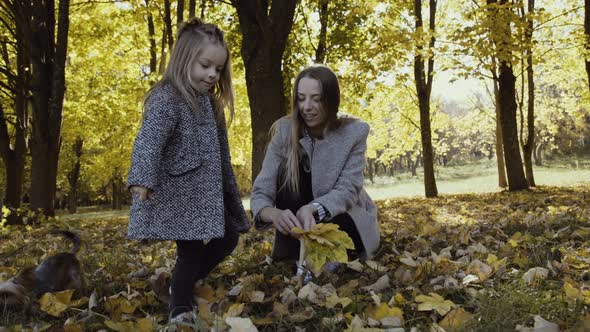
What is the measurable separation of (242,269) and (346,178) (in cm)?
93

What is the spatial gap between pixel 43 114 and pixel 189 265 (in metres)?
7.37

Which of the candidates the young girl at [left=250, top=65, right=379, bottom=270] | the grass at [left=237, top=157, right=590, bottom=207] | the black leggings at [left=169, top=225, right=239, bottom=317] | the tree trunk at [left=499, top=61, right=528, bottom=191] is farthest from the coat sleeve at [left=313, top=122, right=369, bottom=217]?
the grass at [left=237, top=157, right=590, bottom=207]

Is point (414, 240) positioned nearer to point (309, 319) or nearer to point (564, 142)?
point (309, 319)

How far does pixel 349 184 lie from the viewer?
10.3 feet

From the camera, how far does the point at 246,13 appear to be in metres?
7.19

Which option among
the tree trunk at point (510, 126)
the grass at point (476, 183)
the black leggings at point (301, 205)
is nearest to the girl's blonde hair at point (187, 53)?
the black leggings at point (301, 205)

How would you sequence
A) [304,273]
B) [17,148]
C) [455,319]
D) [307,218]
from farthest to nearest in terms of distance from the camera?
[17,148], [304,273], [307,218], [455,319]

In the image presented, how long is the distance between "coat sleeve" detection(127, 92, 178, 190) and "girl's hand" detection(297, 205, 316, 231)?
0.79 metres

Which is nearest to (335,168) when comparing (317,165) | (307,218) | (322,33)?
(317,165)

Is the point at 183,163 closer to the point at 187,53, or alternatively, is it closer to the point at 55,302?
the point at 187,53

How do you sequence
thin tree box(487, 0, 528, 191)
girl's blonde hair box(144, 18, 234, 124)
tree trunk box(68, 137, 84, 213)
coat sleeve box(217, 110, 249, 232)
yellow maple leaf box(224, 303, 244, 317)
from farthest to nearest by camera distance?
tree trunk box(68, 137, 84, 213) < thin tree box(487, 0, 528, 191) < coat sleeve box(217, 110, 249, 232) < girl's blonde hair box(144, 18, 234, 124) < yellow maple leaf box(224, 303, 244, 317)

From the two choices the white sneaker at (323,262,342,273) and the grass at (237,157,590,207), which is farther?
the grass at (237,157,590,207)

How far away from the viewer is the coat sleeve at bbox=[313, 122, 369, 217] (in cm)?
293

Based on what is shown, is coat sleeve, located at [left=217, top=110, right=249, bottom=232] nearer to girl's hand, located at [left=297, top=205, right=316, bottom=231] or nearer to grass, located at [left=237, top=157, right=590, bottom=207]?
girl's hand, located at [left=297, top=205, right=316, bottom=231]
